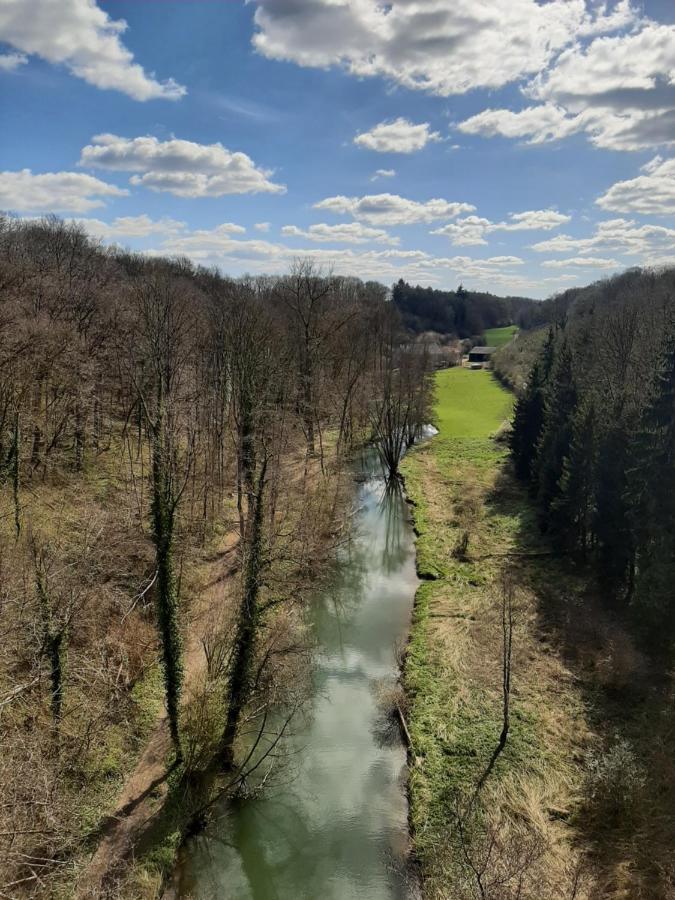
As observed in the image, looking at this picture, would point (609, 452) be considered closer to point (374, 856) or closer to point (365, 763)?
point (365, 763)

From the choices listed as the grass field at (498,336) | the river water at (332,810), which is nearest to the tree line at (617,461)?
the river water at (332,810)

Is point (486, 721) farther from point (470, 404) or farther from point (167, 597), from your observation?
point (470, 404)

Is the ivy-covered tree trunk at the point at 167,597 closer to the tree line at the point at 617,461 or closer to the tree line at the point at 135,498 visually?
the tree line at the point at 135,498

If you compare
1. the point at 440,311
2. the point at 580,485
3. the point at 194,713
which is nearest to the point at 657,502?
the point at 580,485

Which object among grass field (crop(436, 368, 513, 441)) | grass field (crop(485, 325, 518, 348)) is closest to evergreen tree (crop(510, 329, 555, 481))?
grass field (crop(436, 368, 513, 441))

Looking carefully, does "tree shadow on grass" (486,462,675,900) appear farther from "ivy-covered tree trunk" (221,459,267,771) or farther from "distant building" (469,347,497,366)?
"distant building" (469,347,497,366)
